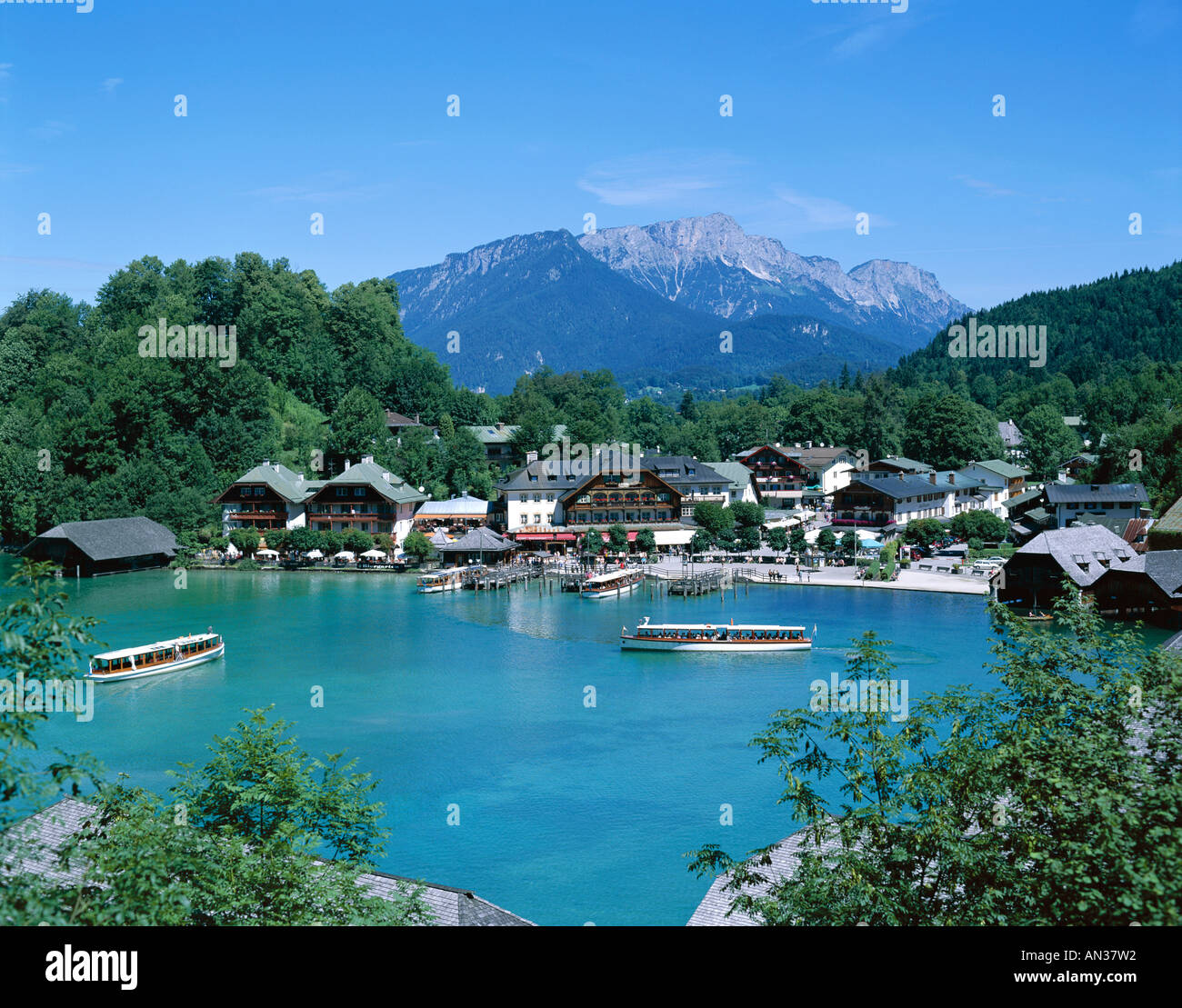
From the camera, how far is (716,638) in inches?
1129

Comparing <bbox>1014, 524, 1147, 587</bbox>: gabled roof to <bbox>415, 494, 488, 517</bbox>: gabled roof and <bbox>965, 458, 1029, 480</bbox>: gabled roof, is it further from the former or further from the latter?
<bbox>965, 458, 1029, 480</bbox>: gabled roof

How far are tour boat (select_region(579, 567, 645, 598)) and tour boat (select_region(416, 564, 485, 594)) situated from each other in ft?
16.8

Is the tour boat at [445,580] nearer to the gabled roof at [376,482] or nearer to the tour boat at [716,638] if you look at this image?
the gabled roof at [376,482]

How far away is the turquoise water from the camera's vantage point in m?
15.0

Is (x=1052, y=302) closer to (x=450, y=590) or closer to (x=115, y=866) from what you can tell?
(x=450, y=590)

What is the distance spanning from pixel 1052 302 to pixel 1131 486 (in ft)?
284

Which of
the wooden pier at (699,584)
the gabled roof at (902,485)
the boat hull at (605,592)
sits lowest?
the boat hull at (605,592)

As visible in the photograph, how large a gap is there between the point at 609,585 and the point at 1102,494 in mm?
20945

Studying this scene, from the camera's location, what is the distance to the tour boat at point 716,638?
28141mm

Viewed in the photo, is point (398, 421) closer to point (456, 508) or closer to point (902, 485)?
point (456, 508)

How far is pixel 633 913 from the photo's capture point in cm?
1322

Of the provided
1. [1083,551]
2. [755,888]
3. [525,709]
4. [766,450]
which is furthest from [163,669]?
[766,450]

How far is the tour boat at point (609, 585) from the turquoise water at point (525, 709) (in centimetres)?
75

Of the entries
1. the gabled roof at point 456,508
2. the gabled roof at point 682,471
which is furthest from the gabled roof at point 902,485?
the gabled roof at point 456,508
